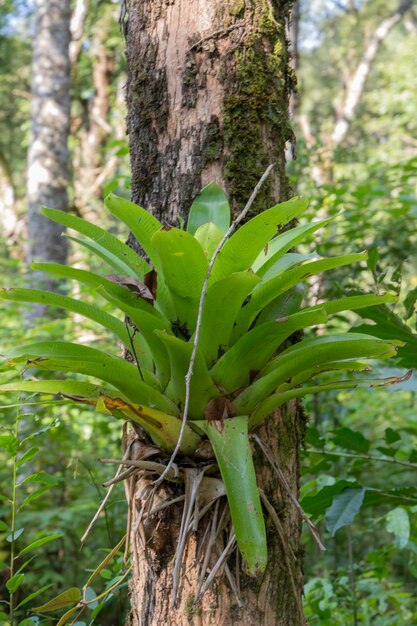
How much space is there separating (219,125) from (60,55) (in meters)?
5.95

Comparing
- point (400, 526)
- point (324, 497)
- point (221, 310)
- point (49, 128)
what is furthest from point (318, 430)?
point (49, 128)

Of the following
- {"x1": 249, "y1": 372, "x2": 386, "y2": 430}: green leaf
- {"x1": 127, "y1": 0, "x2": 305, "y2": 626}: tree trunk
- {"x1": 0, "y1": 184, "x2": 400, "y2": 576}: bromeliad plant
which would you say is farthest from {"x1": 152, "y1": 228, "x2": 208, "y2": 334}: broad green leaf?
{"x1": 127, "y1": 0, "x2": 305, "y2": 626}: tree trunk

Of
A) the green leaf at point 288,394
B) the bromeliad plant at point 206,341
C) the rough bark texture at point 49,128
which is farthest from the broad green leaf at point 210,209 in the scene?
the rough bark texture at point 49,128

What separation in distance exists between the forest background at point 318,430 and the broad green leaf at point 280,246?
1.72 ft

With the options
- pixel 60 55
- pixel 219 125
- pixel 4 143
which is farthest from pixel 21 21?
pixel 219 125

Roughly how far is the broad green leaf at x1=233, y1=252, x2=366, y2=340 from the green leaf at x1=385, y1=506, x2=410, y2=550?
43.5 inches

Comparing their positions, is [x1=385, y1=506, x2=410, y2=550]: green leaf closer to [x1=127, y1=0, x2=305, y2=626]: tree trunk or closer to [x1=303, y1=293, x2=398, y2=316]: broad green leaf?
[x1=127, y1=0, x2=305, y2=626]: tree trunk

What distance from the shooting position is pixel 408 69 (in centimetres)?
1620

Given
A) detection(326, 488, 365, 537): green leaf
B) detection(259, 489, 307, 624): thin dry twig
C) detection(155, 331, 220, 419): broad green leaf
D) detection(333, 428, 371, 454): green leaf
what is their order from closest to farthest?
detection(155, 331, 220, 419): broad green leaf → detection(259, 489, 307, 624): thin dry twig → detection(326, 488, 365, 537): green leaf → detection(333, 428, 371, 454): green leaf

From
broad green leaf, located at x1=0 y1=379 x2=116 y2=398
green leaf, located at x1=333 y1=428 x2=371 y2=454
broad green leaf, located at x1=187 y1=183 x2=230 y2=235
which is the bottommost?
green leaf, located at x1=333 y1=428 x2=371 y2=454

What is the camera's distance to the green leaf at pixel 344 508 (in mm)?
1722

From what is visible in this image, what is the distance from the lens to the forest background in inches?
78.4

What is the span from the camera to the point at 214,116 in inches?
61.9

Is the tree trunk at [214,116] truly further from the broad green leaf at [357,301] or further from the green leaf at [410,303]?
the green leaf at [410,303]
